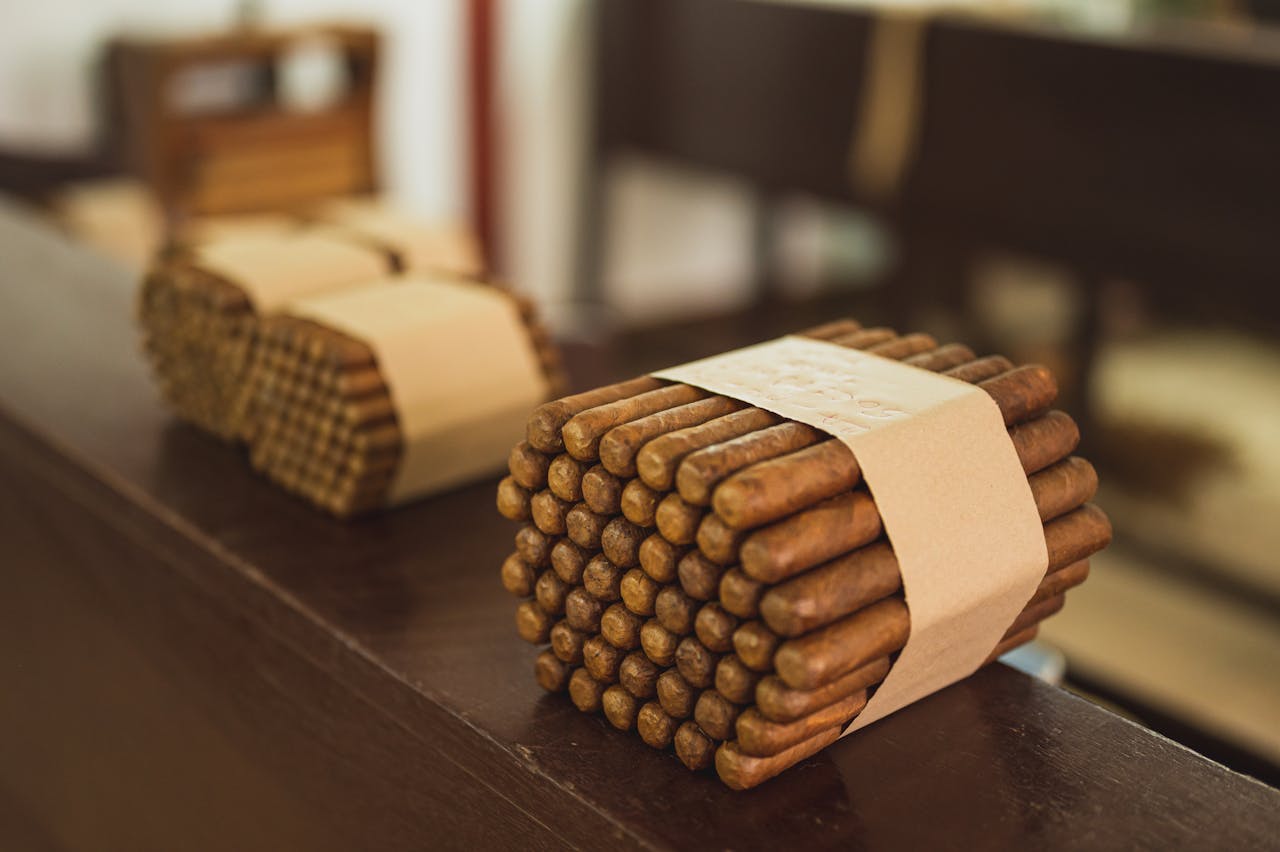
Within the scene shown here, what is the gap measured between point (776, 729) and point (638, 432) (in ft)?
Result: 0.66

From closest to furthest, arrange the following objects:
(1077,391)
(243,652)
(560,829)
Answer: (560,829) < (243,652) < (1077,391)

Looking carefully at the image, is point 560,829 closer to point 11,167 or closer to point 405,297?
point 405,297

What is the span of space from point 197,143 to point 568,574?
3.35 m

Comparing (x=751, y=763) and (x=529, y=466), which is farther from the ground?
(x=529, y=466)

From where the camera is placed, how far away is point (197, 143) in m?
3.86

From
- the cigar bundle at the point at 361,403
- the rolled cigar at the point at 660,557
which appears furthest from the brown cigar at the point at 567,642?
the cigar bundle at the point at 361,403

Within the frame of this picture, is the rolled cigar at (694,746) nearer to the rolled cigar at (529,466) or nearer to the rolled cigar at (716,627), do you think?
the rolled cigar at (716,627)

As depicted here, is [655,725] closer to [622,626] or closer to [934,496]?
[622,626]

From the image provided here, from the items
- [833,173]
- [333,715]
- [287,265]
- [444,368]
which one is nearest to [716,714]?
[333,715]

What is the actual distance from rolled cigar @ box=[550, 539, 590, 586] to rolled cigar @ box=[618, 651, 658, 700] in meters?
0.06

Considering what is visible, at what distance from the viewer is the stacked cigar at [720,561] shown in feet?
2.54

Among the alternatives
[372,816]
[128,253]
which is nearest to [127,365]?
[372,816]

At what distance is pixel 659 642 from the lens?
831 millimetres

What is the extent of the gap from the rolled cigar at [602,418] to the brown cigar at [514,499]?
65mm
